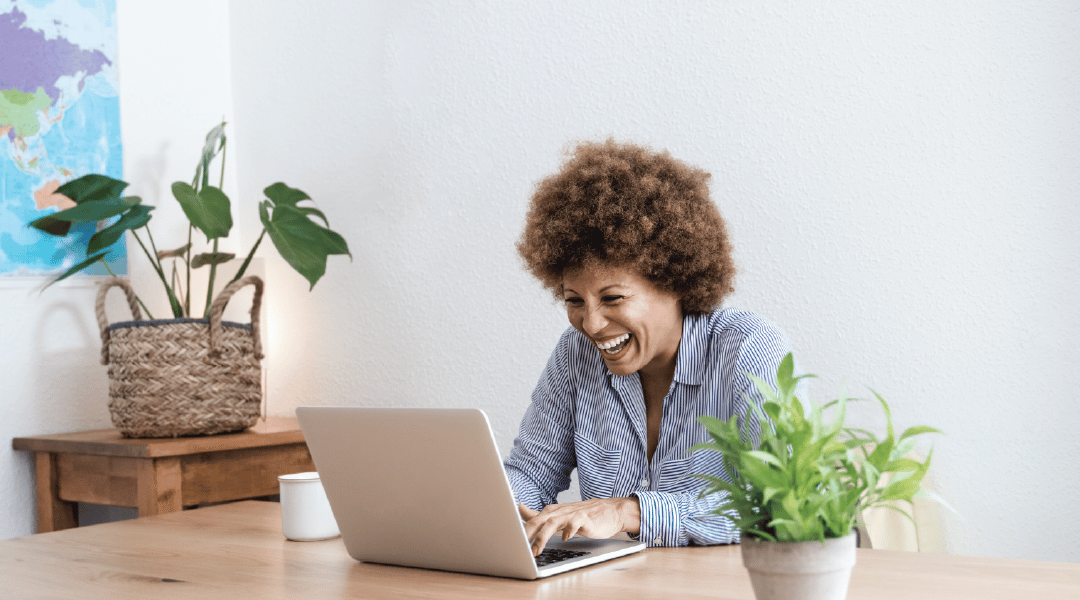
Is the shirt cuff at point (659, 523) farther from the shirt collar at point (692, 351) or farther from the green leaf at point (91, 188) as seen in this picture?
the green leaf at point (91, 188)

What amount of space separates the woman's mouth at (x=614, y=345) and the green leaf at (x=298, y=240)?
3.17 ft

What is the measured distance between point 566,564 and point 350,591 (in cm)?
24

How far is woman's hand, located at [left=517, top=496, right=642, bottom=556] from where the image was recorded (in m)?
1.15

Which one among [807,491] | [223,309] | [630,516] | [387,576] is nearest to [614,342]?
[630,516]

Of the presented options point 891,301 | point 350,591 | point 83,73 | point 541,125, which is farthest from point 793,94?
point 83,73

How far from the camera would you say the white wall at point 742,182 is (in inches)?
68.2

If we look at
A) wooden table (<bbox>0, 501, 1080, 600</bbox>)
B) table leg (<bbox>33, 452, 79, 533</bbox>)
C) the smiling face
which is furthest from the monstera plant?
wooden table (<bbox>0, 501, 1080, 600</bbox>)

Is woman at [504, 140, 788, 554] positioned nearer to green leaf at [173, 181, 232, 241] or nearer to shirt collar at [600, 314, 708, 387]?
shirt collar at [600, 314, 708, 387]

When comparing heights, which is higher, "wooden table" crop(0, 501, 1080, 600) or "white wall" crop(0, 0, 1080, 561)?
"white wall" crop(0, 0, 1080, 561)

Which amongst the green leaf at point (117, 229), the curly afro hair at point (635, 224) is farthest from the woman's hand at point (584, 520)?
the green leaf at point (117, 229)

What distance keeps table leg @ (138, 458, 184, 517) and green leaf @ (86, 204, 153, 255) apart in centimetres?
54

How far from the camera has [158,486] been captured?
2.19 m

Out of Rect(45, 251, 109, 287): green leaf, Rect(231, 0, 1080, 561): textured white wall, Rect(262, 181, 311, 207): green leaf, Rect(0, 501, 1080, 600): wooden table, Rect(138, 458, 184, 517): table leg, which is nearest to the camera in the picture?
Rect(0, 501, 1080, 600): wooden table

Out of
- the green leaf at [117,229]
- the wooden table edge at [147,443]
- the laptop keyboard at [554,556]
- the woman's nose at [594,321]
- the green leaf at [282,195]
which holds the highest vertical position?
the green leaf at [282,195]
